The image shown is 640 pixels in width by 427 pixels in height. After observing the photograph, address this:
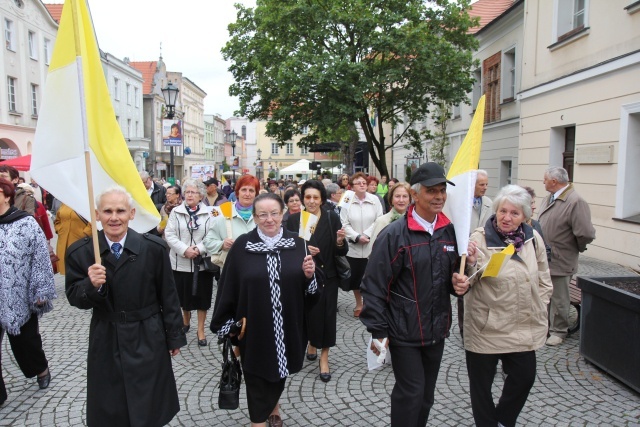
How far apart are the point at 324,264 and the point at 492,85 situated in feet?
53.0

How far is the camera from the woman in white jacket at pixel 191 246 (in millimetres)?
5925

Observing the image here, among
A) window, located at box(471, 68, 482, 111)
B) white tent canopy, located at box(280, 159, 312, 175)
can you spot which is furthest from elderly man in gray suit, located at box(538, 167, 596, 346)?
white tent canopy, located at box(280, 159, 312, 175)

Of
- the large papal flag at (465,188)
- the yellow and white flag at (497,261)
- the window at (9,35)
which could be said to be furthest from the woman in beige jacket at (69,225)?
the window at (9,35)

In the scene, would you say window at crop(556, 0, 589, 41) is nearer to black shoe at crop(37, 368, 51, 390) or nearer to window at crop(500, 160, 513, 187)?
window at crop(500, 160, 513, 187)

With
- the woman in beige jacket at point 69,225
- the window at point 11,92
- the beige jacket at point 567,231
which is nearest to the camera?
the beige jacket at point 567,231

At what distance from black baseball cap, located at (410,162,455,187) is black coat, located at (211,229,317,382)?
1.00m

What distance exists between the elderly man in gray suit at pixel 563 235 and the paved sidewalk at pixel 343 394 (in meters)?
0.36

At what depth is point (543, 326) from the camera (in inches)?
138

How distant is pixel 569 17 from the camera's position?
39.5 feet

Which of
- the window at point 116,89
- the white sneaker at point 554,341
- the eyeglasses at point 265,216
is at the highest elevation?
the window at point 116,89

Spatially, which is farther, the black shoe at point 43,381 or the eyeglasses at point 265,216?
the black shoe at point 43,381

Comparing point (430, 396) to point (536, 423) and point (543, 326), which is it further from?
point (536, 423)

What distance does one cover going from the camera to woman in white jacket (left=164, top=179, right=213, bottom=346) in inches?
233

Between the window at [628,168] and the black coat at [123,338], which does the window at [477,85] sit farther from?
the black coat at [123,338]
